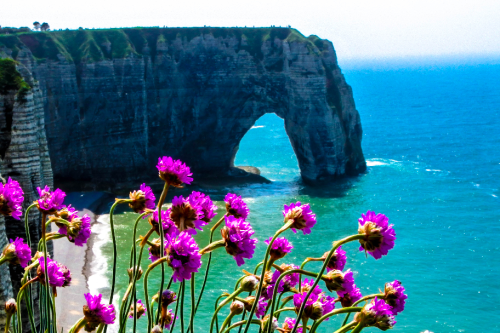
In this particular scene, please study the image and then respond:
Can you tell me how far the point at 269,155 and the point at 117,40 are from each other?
116 ft

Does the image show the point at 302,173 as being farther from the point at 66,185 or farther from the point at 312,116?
the point at 66,185

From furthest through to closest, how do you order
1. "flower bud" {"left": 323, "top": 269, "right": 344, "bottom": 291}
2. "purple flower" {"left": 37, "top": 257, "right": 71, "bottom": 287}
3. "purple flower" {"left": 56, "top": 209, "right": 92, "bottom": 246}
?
1. "purple flower" {"left": 56, "top": 209, "right": 92, "bottom": 246}
2. "purple flower" {"left": 37, "top": 257, "right": 71, "bottom": 287}
3. "flower bud" {"left": 323, "top": 269, "right": 344, "bottom": 291}

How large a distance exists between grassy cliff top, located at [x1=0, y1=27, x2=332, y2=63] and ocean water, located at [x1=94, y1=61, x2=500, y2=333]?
18710 millimetres

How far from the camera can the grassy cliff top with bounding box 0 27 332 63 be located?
62188mm

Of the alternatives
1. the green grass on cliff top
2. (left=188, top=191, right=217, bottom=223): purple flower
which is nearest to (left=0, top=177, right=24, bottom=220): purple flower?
(left=188, top=191, right=217, bottom=223): purple flower

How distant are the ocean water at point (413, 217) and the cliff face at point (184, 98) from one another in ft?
25.0

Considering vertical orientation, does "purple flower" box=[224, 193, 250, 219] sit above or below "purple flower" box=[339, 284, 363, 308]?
above

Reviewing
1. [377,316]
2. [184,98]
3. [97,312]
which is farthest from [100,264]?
[377,316]

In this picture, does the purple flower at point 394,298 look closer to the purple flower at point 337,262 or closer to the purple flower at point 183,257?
the purple flower at point 337,262

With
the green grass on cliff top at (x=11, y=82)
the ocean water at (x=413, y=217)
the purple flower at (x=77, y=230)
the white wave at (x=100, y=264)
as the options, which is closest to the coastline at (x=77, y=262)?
the white wave at (x=100, y=264)

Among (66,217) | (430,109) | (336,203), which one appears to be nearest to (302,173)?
(336,203)

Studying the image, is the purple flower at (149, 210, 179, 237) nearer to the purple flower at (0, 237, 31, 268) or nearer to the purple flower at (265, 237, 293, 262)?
the purple flower at (265, 237, 293, 262)

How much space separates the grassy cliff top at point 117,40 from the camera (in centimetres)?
6219

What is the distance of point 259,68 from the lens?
71.8 meters
